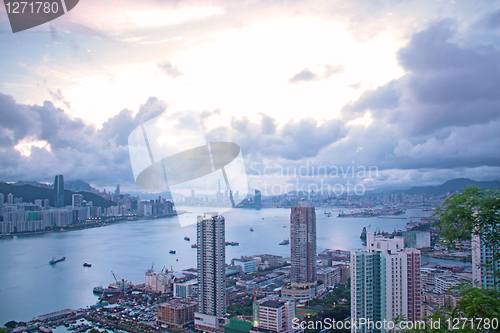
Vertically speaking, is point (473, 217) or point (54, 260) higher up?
point (473, 217)

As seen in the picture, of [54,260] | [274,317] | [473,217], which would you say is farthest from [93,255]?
[473,217]

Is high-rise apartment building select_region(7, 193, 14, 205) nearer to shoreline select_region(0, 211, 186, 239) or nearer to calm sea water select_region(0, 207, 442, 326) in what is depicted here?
shoreline select_region(0, 211, 186, 239)

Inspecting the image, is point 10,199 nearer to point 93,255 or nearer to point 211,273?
point 93,255

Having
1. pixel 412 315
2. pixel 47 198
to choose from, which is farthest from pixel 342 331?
pixel 47 198

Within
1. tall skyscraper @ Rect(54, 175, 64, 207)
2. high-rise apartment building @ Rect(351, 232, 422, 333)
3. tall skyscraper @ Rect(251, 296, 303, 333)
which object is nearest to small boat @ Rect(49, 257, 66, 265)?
tall skyscraper @ Rect(251, 296, 303, 333)

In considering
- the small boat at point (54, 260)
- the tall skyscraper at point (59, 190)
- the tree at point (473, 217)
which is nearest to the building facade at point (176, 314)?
the tree at point (473, 217)

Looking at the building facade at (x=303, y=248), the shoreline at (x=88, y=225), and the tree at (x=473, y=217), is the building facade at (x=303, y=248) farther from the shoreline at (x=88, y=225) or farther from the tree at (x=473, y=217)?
the shoreline at (x=88, y=225)

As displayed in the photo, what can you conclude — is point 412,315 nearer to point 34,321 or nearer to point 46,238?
point 34,321

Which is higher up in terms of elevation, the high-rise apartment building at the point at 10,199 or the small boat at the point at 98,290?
the high-rise apartment building at the point at 10,199
